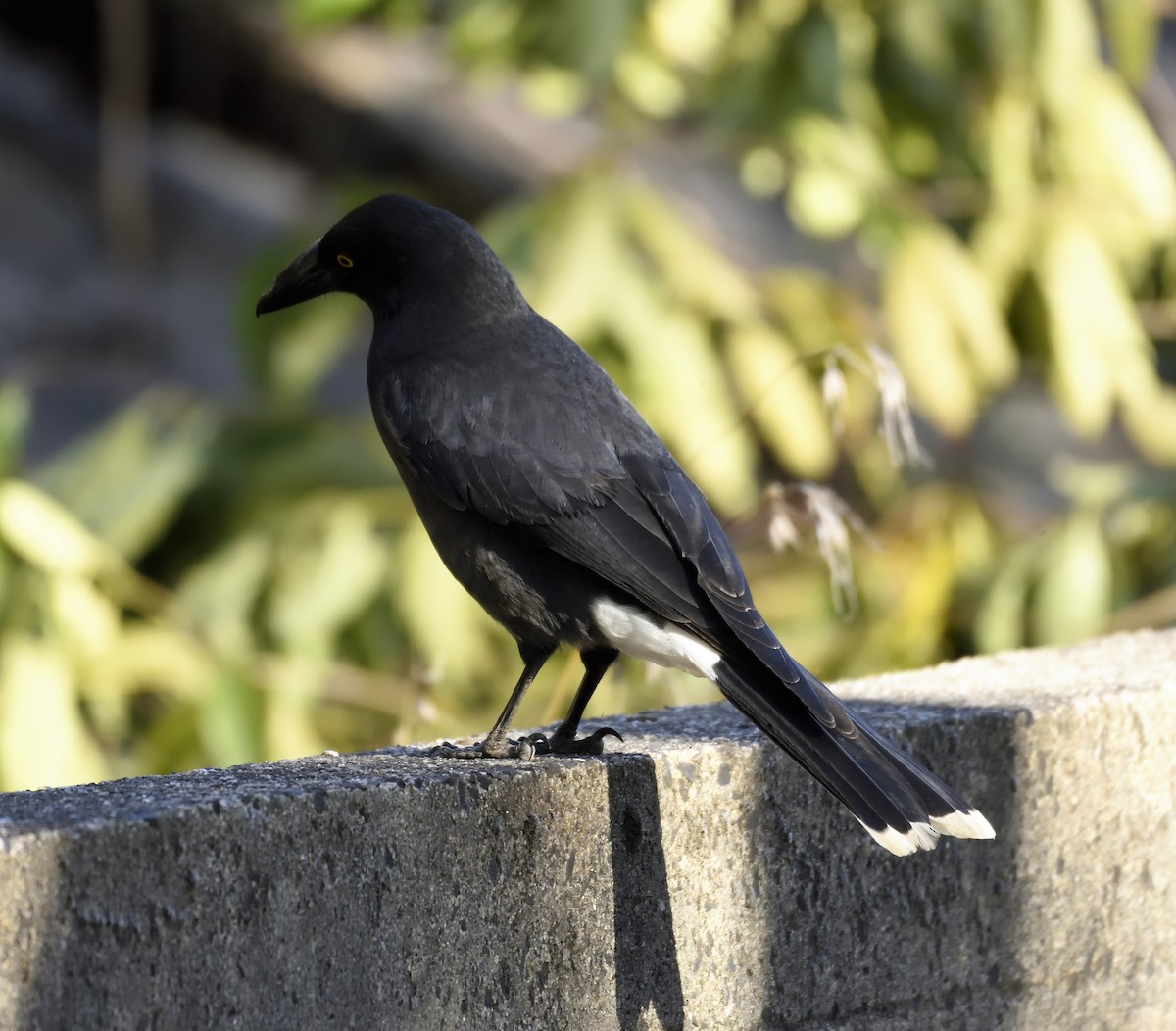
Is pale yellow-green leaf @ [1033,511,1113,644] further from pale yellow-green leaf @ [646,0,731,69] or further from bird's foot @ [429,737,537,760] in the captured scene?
bird's foot @ [429,737,537,760]

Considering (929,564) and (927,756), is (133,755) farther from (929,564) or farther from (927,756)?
(927,756)

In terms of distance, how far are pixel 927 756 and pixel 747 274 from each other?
2.96m

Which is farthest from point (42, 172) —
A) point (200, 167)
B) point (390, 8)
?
point (390, 8)

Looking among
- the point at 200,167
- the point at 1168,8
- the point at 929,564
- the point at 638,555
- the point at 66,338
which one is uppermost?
the point at 200,167

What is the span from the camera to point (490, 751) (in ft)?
7.62

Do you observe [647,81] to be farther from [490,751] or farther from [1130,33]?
[490,751]

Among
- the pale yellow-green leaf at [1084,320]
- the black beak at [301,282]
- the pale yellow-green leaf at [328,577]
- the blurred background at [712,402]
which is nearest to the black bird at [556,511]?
the black beak at [301,282]

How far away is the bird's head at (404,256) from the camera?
2.68 m

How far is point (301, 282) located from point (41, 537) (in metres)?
1.14

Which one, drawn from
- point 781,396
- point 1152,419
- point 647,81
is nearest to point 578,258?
point 781,396

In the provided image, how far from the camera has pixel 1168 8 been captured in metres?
5.36

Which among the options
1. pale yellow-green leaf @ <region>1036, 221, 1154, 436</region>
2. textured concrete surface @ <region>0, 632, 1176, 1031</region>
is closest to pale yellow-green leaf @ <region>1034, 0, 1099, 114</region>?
pale yellow-green leaf @ <region>1036, 221, 1154, 436</region>

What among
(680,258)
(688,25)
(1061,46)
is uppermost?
(688,25)

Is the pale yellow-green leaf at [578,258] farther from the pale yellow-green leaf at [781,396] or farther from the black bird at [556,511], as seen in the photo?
the black bird at [556,511]
